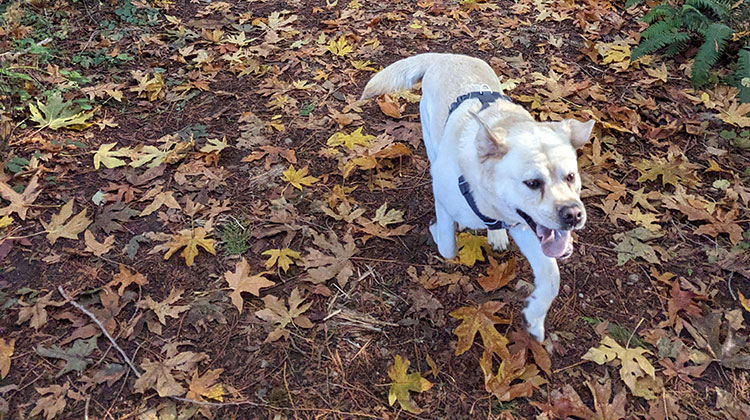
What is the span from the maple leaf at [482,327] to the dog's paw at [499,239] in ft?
1.72

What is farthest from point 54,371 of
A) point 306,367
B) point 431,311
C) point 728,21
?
point 728,21

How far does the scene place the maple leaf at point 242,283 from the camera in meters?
3.14

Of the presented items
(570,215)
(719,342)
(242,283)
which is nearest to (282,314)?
(242,283)

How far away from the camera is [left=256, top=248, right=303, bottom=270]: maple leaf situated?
335cm

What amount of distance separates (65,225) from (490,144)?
310cm

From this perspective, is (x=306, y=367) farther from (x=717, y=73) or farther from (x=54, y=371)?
(x=717, y=73)

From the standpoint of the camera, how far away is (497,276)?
326 cm

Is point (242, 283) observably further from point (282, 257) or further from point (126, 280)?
point (126, 280)

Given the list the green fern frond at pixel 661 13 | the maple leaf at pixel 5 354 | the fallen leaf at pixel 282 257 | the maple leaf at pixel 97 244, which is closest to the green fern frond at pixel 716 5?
the green fern frond at pixel 661 13

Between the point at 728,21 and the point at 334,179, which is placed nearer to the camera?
the point at 334,179

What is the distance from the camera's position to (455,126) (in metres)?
2.98

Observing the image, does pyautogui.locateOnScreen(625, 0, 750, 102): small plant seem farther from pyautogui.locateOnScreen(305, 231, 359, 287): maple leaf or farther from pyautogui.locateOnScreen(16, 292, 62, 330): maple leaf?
pyautogui.locateOnScreen(16, 292, 62, 330): maple leaf

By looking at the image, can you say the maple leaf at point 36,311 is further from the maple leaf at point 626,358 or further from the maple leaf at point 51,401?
the maple leaf at point 626,358

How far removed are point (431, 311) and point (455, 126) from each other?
1.16 meters
